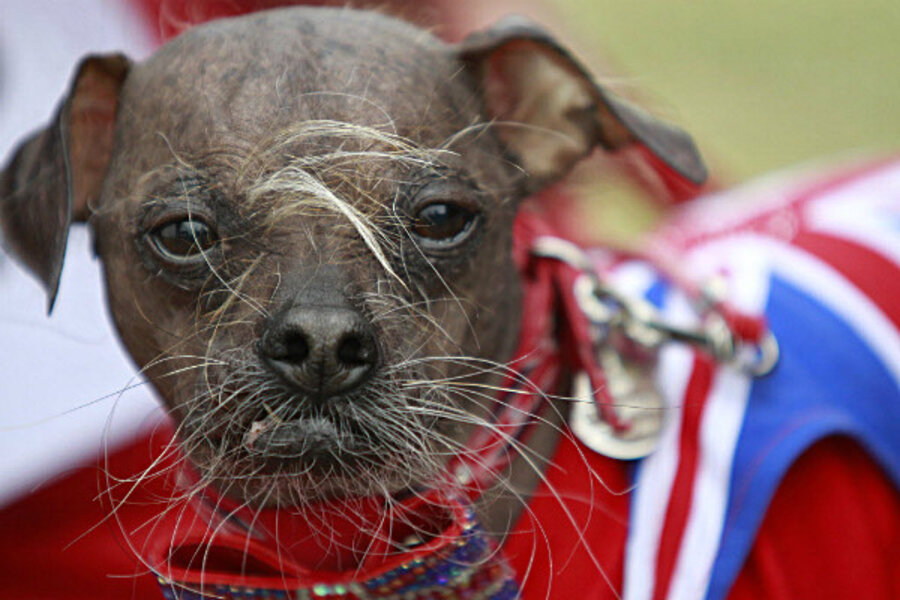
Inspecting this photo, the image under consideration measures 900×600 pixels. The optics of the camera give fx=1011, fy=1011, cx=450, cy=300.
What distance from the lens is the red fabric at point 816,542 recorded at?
1.33 metres

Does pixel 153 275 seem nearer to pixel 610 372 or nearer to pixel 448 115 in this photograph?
pixel 448 115

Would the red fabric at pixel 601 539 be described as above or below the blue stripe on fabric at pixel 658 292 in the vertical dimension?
below

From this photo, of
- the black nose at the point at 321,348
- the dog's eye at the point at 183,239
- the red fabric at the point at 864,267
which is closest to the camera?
the black nose at the point at 321,348

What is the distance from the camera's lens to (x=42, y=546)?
1604mm

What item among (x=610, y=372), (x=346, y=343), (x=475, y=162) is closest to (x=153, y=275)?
(x=346, y=343)

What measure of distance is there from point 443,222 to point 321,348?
0.84ft

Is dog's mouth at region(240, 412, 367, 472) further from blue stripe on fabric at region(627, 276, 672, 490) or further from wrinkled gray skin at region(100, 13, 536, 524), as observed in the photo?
blue stripe on fabric at region(627, 276, 672, 490)

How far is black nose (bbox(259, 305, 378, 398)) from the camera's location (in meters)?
0.99

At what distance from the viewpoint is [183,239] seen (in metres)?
1.14

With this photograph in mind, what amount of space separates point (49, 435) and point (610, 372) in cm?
121

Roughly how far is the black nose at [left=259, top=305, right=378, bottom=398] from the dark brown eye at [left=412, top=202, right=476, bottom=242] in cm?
17

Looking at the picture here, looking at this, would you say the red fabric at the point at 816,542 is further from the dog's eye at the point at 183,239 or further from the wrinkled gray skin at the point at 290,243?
the dog's eye at the point at 183,239

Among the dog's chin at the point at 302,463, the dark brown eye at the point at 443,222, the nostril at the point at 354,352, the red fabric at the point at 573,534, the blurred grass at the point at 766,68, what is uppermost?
the dark brown eye at the point at 443,222

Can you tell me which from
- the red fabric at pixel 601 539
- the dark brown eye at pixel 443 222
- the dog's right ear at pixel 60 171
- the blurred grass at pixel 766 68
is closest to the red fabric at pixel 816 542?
the red fabric at pixel 601 539
